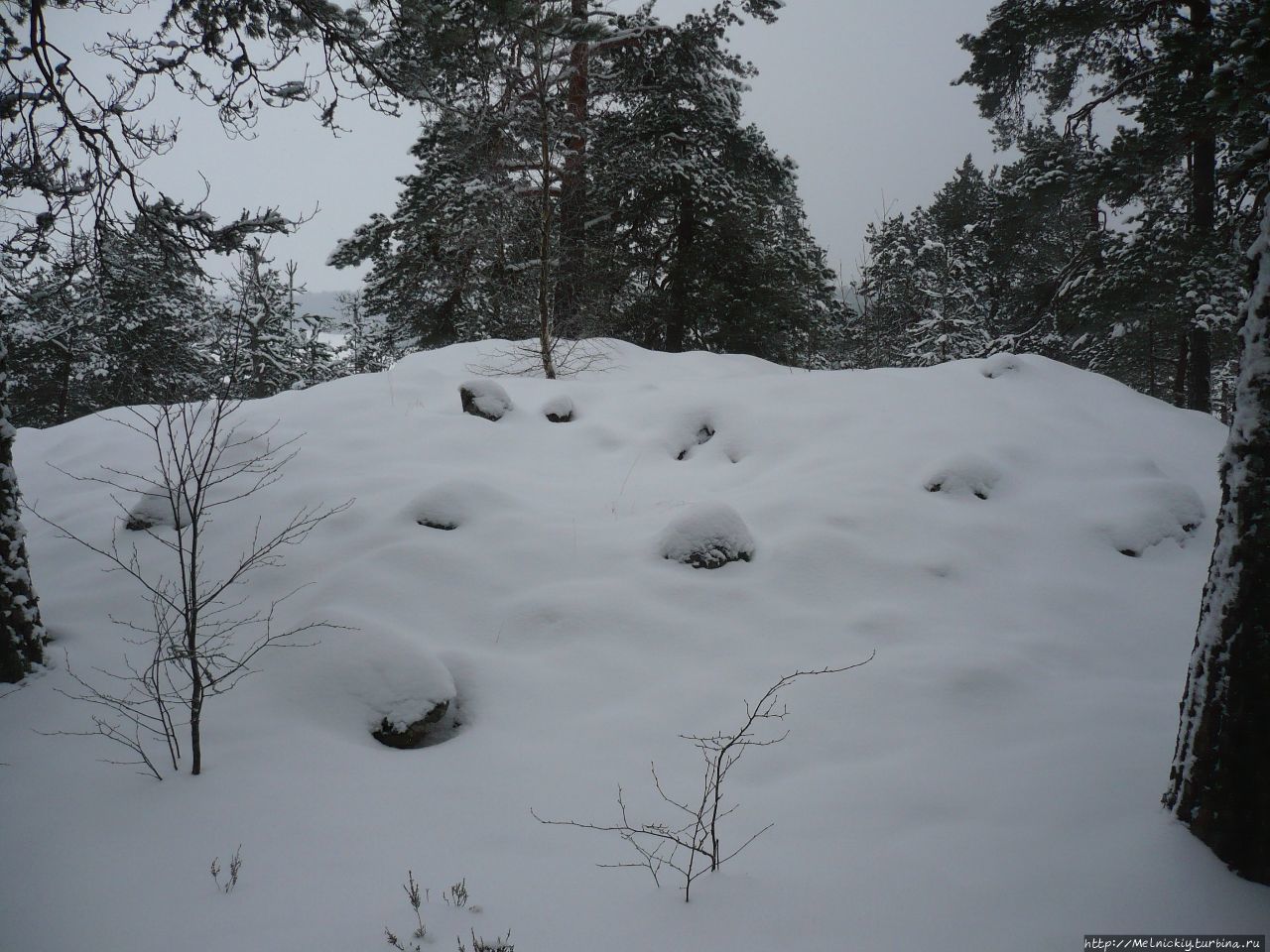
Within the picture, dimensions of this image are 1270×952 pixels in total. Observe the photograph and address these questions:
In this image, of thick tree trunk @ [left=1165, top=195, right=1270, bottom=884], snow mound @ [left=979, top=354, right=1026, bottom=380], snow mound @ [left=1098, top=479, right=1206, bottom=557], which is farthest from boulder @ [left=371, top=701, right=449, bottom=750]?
snow mound @ [left=979, top=354, right=1026, bottom=380]

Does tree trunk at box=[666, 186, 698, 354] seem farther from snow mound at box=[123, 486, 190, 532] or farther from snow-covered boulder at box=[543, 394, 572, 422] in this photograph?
snow mound at box=[123, 486, 190, 532]

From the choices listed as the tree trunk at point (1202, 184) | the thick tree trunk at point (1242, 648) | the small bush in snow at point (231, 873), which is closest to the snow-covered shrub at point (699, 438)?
the thick tree trunk at point (1242, 648)

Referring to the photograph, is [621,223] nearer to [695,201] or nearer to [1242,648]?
[695,201]

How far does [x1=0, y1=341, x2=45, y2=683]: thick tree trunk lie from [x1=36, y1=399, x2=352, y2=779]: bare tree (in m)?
0.18

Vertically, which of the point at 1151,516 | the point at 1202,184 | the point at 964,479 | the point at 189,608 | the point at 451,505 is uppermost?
the point at 1202,184

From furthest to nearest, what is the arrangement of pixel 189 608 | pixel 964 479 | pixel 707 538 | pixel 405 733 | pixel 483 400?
pixel 483 400 < pixel 964 479 < pixel 707 538 < pixel 405 733 < pixel 189 608

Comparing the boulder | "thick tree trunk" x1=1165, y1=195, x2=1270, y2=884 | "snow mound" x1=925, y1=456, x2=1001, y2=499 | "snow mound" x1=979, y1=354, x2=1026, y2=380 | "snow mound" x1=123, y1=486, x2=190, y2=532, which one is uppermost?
"snow mound" x1=979, y1=354, x2=1026, y2=380

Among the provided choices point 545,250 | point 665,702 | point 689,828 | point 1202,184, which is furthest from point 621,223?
point 689,828

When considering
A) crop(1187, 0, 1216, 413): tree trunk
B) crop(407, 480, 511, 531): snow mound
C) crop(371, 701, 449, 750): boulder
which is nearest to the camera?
crop(371, 701, 449, 750): boulder

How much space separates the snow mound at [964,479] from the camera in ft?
17.4

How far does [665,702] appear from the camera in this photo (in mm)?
3385

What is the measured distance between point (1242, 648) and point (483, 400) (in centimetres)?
639

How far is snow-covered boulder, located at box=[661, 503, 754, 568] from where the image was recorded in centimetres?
443

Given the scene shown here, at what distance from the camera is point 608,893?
231cm
